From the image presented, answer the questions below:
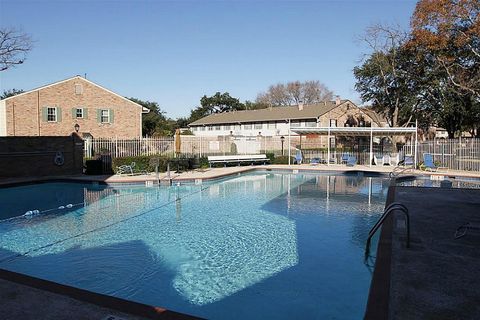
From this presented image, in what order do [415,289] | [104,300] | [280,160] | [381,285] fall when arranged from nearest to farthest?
[104,300]
[415,289]
[381,285]
[280,160]

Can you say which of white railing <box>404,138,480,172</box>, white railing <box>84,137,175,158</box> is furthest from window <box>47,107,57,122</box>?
white railing <box>404,138,480,172</box>

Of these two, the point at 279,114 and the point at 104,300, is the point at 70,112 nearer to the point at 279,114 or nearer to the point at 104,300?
the point at 279,114

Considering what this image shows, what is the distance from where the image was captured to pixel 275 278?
6383 mm

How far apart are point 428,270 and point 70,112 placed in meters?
30.0

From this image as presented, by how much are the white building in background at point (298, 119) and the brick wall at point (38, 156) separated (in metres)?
26.1

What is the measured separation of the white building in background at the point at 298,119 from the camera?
43.8 meters

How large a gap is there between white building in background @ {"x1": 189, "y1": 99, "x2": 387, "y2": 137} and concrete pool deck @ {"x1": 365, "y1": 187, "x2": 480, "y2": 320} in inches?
1332

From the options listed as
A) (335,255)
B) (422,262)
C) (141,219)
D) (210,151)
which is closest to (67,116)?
(210,151)

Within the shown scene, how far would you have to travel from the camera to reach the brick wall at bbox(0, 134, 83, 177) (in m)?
17.5

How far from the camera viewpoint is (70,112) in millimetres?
30250

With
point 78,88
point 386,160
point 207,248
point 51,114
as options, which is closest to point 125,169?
point 207,248

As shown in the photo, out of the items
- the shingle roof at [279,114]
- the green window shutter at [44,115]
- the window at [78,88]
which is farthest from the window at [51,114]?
the shingle roof at [279,114]

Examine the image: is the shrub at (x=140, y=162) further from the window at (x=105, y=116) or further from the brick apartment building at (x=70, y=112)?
the window at (x=105, y=116)

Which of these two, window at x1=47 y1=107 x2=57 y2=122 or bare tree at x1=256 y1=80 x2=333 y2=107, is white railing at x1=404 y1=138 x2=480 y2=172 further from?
bare tree at x1=256 y1=80 x2=333 y2=107
